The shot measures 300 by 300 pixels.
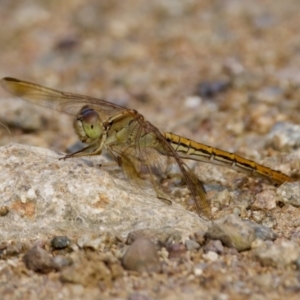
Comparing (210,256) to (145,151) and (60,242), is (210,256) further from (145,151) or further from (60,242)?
(145,151)

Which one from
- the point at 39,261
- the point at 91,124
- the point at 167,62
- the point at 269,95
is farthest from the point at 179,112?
the point at 39,261

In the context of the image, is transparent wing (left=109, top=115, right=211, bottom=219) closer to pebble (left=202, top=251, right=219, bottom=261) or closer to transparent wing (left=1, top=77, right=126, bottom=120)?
transparent wing (left=1, top=77, right=126, bottom=120)

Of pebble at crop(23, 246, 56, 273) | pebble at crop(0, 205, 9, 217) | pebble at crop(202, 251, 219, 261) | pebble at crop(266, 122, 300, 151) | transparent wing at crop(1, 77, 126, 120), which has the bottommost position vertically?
pebble at crop(23, 246, 56, 273)

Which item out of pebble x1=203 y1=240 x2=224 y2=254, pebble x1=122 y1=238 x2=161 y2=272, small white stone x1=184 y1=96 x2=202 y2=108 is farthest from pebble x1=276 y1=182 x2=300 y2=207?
small white stone x1=184 y1=96 x2=202 y2=108

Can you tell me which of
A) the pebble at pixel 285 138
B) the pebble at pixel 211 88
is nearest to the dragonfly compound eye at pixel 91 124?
the pebble at pixel 285 138

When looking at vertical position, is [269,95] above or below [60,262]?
above

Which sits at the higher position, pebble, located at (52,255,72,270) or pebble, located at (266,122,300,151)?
pebble, located at (266,122,300,151)

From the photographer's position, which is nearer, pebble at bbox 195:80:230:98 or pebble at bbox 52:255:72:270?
pebble at bbox 52:255:72:270
